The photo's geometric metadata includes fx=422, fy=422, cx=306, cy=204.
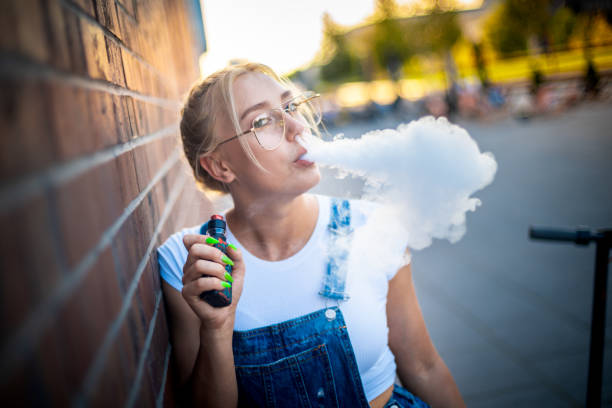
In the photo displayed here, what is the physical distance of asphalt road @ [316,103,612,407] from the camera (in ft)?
9.70

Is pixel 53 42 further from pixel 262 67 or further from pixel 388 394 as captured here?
pixel 388 394

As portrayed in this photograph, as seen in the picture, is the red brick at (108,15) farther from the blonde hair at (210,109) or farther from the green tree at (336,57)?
the green tree at (336,57)

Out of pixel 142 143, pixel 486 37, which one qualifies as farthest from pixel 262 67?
pixel 486 37

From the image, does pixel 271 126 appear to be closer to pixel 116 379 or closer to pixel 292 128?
pixel 292 128

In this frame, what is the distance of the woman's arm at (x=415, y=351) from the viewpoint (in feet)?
6.08

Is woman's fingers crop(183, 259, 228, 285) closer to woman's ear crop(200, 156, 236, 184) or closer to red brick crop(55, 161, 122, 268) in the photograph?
red brick crop(55, 161, 122, 268)

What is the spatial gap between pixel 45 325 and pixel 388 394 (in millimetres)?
1510

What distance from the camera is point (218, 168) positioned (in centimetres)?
191

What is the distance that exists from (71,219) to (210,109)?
1.18 meters

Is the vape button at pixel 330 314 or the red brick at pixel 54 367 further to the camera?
the vape button at pixel 330 314

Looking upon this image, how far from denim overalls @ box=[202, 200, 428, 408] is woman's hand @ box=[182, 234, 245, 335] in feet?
0.83

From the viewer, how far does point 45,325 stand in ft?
1.86

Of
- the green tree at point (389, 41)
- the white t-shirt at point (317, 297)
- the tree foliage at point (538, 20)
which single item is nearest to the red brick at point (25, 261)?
the white t-shirt at point (317, 297)

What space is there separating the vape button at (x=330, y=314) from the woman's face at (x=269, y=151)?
0.49 metres
